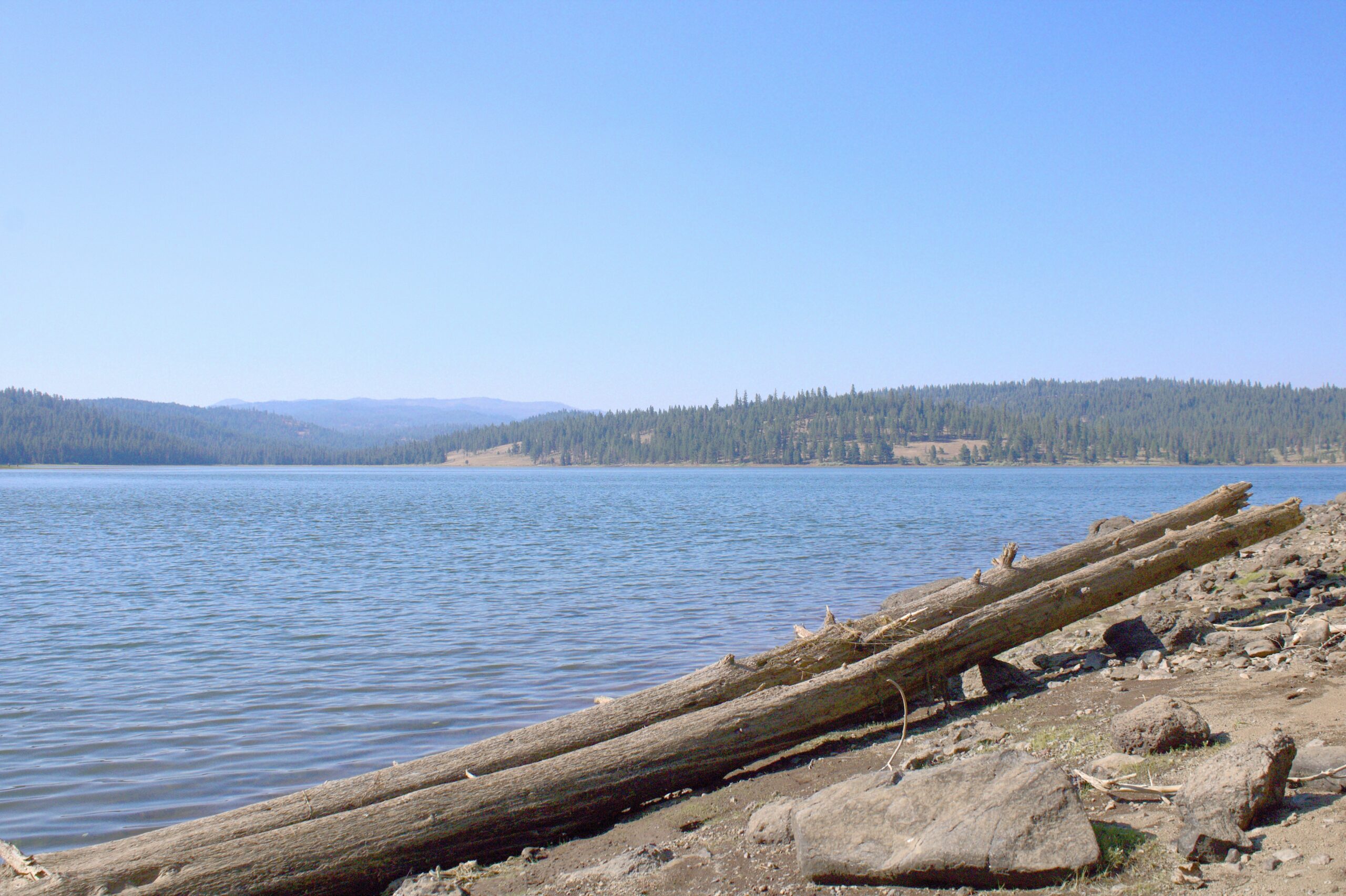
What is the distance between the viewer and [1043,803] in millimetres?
4902

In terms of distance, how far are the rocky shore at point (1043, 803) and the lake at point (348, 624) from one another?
3.88 meters

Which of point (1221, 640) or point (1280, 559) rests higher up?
point (1280, 559)

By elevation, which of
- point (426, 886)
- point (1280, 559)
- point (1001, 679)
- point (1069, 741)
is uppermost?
point (1280, 559)

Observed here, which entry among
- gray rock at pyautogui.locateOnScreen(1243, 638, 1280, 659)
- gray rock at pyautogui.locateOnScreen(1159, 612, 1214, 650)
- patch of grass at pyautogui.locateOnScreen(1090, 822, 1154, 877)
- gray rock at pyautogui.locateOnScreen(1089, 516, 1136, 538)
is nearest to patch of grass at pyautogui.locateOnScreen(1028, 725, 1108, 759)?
patch of grass at pyautogui.locateOnScreen(1090, 822, 1154, 877)

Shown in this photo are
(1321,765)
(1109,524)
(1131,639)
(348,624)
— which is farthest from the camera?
(1109,524)

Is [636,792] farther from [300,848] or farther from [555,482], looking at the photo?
[555,482]

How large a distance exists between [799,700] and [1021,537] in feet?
92.1

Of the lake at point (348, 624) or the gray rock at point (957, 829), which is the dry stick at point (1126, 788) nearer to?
the gray rock at point (957, 829)

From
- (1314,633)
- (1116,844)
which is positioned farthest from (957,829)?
(1314,633)

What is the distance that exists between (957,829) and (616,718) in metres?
3.74

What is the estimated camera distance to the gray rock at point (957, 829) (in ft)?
15.4

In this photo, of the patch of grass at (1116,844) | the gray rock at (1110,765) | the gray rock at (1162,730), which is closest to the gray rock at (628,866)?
the patch of grass at (1116,844)

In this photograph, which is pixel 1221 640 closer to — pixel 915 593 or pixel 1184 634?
pixel 1184 634

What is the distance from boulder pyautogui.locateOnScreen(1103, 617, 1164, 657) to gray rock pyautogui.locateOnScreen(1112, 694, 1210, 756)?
425cm
